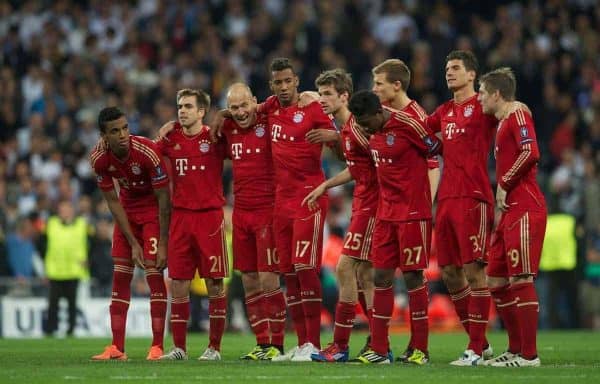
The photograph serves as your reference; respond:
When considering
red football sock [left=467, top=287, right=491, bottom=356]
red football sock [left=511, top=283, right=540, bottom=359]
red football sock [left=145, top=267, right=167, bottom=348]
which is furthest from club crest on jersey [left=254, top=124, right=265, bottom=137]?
red football sock [left=511, top=283, right=540, bottom=359]

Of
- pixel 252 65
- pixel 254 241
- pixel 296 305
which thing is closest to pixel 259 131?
pixel 254 241

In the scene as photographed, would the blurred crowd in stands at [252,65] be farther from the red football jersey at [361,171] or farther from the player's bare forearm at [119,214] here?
the red football jersey at [361,171]

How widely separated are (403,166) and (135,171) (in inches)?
115

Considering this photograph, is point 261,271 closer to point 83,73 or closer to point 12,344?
point 12,344

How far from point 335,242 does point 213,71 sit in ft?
17.2

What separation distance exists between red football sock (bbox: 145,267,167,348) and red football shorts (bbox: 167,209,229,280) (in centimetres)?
16

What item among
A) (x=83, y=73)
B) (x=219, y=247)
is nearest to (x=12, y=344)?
(x=219, y=247)

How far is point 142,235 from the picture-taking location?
1436 centimetres

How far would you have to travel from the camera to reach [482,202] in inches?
514

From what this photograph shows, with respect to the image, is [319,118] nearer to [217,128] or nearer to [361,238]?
[217,128]

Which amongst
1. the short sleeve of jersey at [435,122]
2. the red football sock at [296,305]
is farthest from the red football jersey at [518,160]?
the red football sock at [296,305]

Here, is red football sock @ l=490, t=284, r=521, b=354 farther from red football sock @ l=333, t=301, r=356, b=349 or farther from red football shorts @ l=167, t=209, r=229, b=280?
red football shorts @ l=167, t=209, r=229, b=280

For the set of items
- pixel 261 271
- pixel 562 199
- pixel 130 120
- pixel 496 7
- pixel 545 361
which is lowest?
pixel 545 361

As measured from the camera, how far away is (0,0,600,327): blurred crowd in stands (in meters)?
25.0
